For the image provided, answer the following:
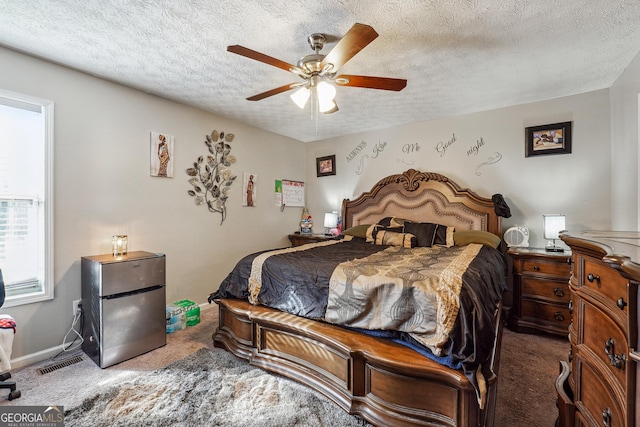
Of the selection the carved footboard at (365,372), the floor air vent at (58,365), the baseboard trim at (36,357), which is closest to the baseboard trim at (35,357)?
the baseboard trim at (36,357)

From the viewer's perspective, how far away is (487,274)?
2014 millimetres

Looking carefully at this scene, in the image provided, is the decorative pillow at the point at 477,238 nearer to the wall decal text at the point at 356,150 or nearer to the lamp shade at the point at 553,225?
the lamp shade at the point at 553,225

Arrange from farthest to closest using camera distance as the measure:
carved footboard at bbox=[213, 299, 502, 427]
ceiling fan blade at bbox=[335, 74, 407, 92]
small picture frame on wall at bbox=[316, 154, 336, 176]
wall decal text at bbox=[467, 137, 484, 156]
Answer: small picture frame on wall at bbox=[316, 154, 336, 176] < wall decal text at bbox=[467, 137, 484, 156] < ceiling fan blade at bbox=[335, 74, 407, 92] < carved footboard at bbox=[213, 299, 502, 427]

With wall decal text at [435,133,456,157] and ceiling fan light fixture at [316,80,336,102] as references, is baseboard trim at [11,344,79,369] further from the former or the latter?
wall decal text at [435,133,456,157]

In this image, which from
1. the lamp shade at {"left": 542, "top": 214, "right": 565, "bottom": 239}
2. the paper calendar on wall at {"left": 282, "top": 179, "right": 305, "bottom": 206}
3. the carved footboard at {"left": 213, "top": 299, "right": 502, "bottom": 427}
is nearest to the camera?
the carved footboard at {"left": 213, "top": 299, "right": 502, "bottom": 427}

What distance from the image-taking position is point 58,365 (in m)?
2.19

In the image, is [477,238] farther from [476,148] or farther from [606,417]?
[606,417]

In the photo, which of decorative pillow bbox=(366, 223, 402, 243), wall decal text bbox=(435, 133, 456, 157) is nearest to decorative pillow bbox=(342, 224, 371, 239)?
decorative pillow bbox=(366, 223, 402, 243)

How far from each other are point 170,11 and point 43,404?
2605mm

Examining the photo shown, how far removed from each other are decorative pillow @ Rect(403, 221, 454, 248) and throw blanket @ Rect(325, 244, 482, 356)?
1.04 m

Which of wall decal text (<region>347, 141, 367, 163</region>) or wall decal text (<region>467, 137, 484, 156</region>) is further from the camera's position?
wall decal text (<region>347, 141, 367, 163</region>)

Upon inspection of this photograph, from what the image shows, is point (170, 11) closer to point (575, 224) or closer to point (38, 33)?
point (38, 33)

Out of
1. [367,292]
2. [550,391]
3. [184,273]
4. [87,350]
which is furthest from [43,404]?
[550,391]

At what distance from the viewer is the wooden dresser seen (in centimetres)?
72
